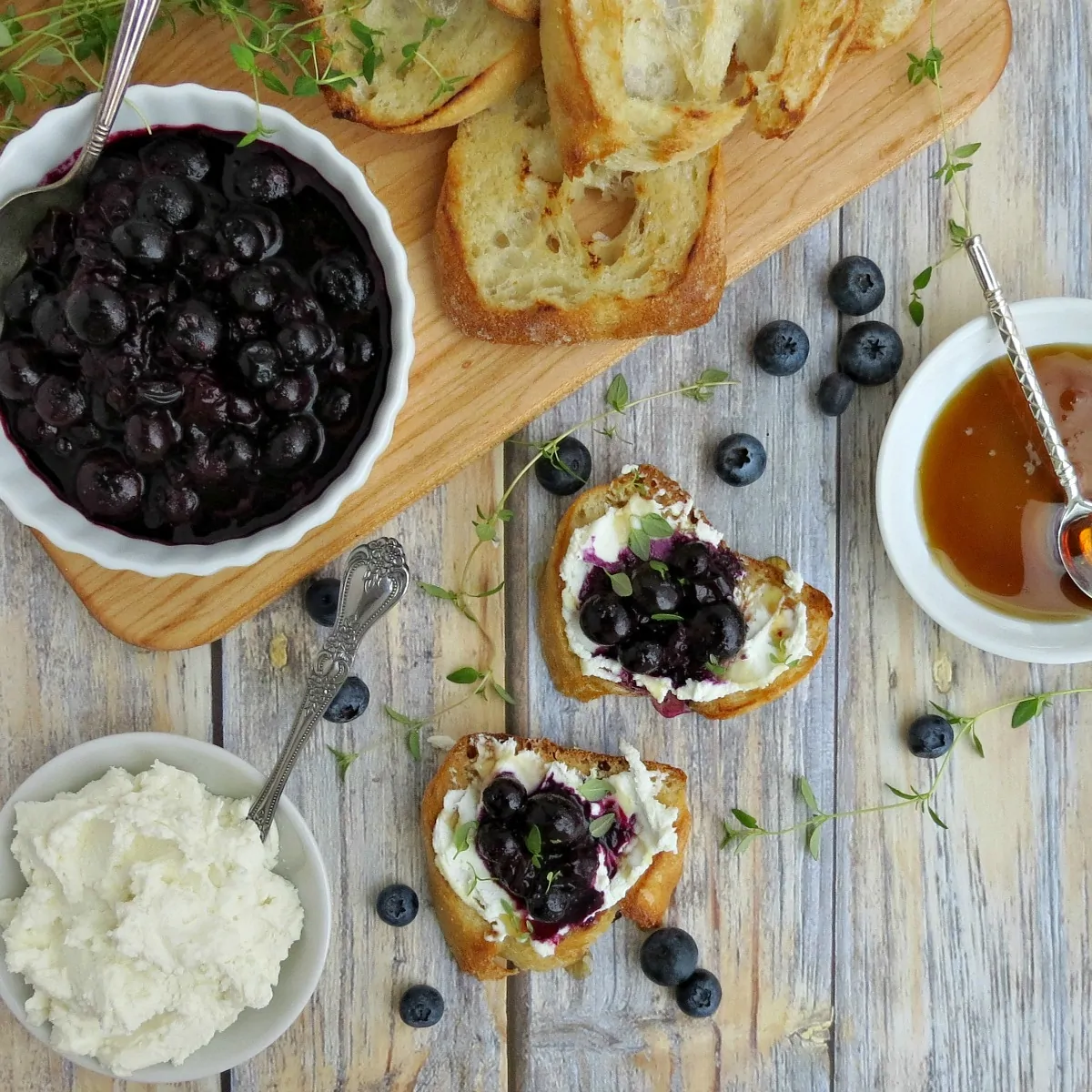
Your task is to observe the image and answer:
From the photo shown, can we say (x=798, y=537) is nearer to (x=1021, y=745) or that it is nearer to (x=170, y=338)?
(x=1021, y=745)

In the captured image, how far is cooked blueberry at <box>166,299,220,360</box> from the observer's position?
1.33 meters

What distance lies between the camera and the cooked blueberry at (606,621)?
5.97 feet

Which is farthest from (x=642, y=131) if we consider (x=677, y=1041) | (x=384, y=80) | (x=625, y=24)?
(x=677, y=1041)

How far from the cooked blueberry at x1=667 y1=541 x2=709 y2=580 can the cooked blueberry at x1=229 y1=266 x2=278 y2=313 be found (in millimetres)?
834

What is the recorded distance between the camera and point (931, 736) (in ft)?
6.58

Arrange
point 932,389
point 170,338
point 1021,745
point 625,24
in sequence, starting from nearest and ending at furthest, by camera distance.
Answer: point 170,338, point 625,24, point 932,389, point 1021,745

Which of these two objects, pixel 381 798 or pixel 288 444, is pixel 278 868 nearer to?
pixel 381 798

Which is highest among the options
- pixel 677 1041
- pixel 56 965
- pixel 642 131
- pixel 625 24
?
pixel 625 24

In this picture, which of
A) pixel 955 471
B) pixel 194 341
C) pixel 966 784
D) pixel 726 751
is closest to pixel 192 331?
pixel 194 341

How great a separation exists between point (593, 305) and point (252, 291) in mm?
592

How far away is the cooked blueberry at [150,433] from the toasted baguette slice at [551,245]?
1.83 ft

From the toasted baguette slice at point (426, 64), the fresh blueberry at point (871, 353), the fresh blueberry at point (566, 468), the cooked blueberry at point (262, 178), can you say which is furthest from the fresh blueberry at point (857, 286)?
the cooked blueberry at point (262, 178)

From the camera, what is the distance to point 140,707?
194 centimetres

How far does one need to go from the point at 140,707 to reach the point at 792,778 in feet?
3.98
